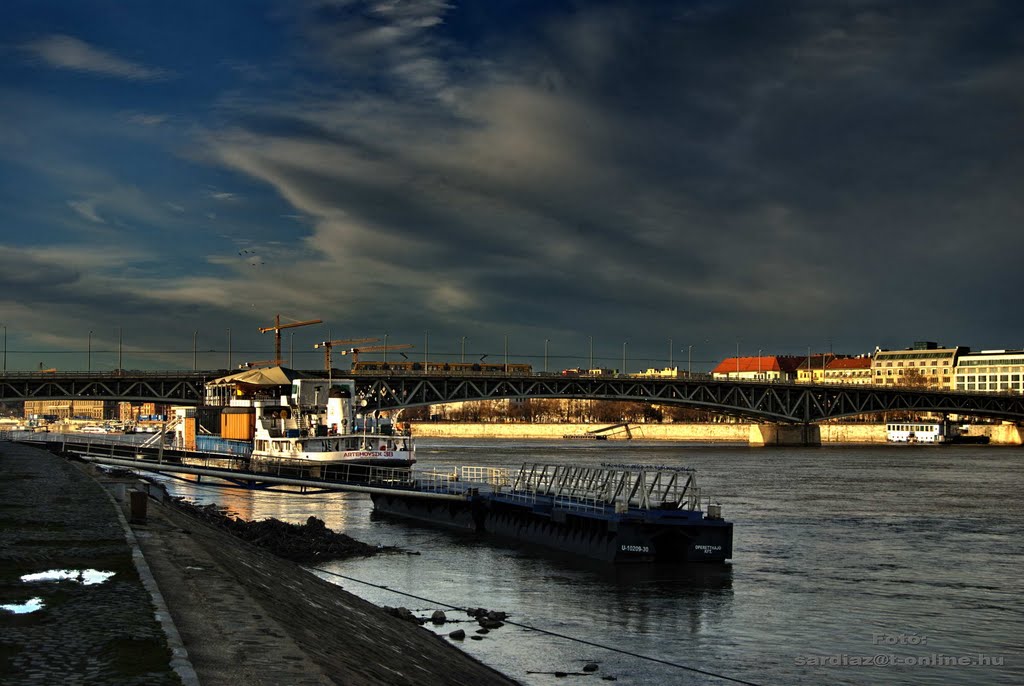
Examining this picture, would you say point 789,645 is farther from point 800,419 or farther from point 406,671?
point 800,419

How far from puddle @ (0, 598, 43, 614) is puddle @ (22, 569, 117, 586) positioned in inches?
70.1

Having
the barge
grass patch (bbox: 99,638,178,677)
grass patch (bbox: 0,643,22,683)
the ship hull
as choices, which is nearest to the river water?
the ship hull

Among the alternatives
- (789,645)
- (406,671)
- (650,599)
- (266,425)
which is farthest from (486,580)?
(266,425)

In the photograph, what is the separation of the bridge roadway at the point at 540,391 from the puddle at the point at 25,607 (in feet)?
384

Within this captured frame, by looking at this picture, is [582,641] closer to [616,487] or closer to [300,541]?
[616,487]

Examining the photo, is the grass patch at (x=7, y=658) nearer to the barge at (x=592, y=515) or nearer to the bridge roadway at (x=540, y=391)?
the barge at (x=592, y=515)

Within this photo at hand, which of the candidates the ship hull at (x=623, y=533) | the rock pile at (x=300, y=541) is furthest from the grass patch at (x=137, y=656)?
the ship hull at (x=623, y=533)

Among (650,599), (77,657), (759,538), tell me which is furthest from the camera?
(759,538)

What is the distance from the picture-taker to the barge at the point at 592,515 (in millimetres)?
39969

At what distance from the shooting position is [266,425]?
7538 cm

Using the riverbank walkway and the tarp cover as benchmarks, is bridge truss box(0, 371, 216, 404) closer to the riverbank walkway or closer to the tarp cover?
the tarp cover

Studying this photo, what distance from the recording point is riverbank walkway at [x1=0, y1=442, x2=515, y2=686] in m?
12.2

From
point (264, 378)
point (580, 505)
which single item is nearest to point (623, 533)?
Result: point (580, 505)

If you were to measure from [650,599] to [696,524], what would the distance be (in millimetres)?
6945
